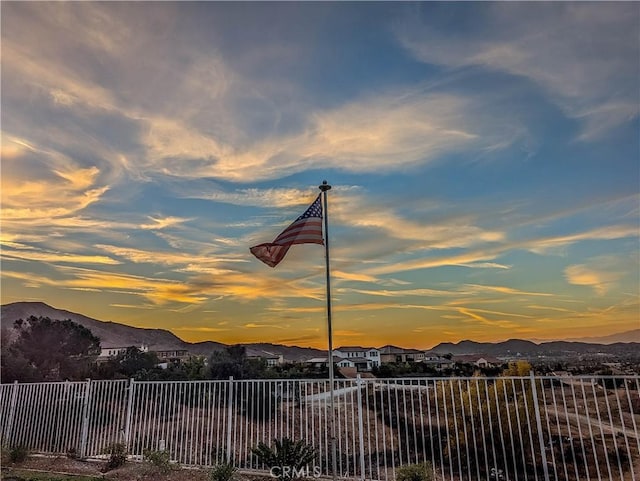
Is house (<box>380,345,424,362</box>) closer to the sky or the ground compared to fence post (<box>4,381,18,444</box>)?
closer to the sky

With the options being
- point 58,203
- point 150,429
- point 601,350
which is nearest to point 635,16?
point 601,350

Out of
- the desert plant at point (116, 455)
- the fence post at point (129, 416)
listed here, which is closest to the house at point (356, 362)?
the fence post at point (129, 416)

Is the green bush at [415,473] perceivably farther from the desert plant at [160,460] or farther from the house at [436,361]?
the house at [436,361]

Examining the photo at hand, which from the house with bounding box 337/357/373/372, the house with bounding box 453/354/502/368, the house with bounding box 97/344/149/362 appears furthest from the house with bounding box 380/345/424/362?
the house with bounding box 97/344/149/362

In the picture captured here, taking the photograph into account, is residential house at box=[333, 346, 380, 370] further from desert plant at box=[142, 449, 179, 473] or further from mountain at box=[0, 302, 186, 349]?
desert plant at box=[142, 449, 179, 473]

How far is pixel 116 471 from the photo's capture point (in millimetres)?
8523

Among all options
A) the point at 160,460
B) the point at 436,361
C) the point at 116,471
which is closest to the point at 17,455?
the point at 116,471

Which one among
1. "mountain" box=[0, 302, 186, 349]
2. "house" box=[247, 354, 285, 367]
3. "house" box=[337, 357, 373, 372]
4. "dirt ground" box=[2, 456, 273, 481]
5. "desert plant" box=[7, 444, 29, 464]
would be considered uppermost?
"mountain" box=[0, 302, 186, 349]

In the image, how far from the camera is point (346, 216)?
12.1 meters

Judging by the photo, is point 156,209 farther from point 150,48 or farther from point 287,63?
point 287,63

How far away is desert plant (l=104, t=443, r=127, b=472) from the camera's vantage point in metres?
8.73

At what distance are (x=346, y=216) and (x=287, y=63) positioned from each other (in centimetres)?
443

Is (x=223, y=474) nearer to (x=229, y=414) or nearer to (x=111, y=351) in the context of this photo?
(x=229, y=414)

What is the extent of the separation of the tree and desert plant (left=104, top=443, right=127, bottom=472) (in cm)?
1523
